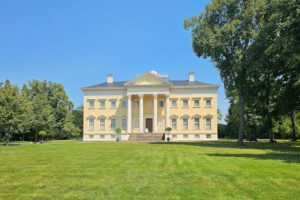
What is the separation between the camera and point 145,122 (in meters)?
46.3

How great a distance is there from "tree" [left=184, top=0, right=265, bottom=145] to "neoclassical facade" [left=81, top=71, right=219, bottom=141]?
601 inches

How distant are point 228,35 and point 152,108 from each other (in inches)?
913

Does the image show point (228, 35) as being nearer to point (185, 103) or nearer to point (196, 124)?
point (185, 103)

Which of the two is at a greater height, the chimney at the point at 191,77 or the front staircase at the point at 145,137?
the chimney at the point at 191,77

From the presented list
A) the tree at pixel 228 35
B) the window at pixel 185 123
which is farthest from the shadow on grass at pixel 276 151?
the window at pixel 185 123

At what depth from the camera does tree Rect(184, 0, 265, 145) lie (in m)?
25.5

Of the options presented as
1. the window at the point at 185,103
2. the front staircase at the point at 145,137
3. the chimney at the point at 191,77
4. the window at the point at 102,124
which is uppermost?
the chimney at the point at 191,77

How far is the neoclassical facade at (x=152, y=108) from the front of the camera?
43.1 meters

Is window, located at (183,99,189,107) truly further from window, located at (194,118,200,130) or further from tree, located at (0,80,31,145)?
tree, located at (0,80,31,145)

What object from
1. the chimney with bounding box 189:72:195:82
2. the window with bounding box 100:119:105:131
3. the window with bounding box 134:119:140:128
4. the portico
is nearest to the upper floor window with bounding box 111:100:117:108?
the window with bounding box 100:119:105:131

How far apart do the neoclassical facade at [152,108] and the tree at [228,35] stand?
15261mm

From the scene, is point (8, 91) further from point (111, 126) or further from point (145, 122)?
point (145, 122)

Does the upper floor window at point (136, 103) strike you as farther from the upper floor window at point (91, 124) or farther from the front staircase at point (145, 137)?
the upper floor window at point (91, 124)

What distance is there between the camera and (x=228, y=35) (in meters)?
26.2
